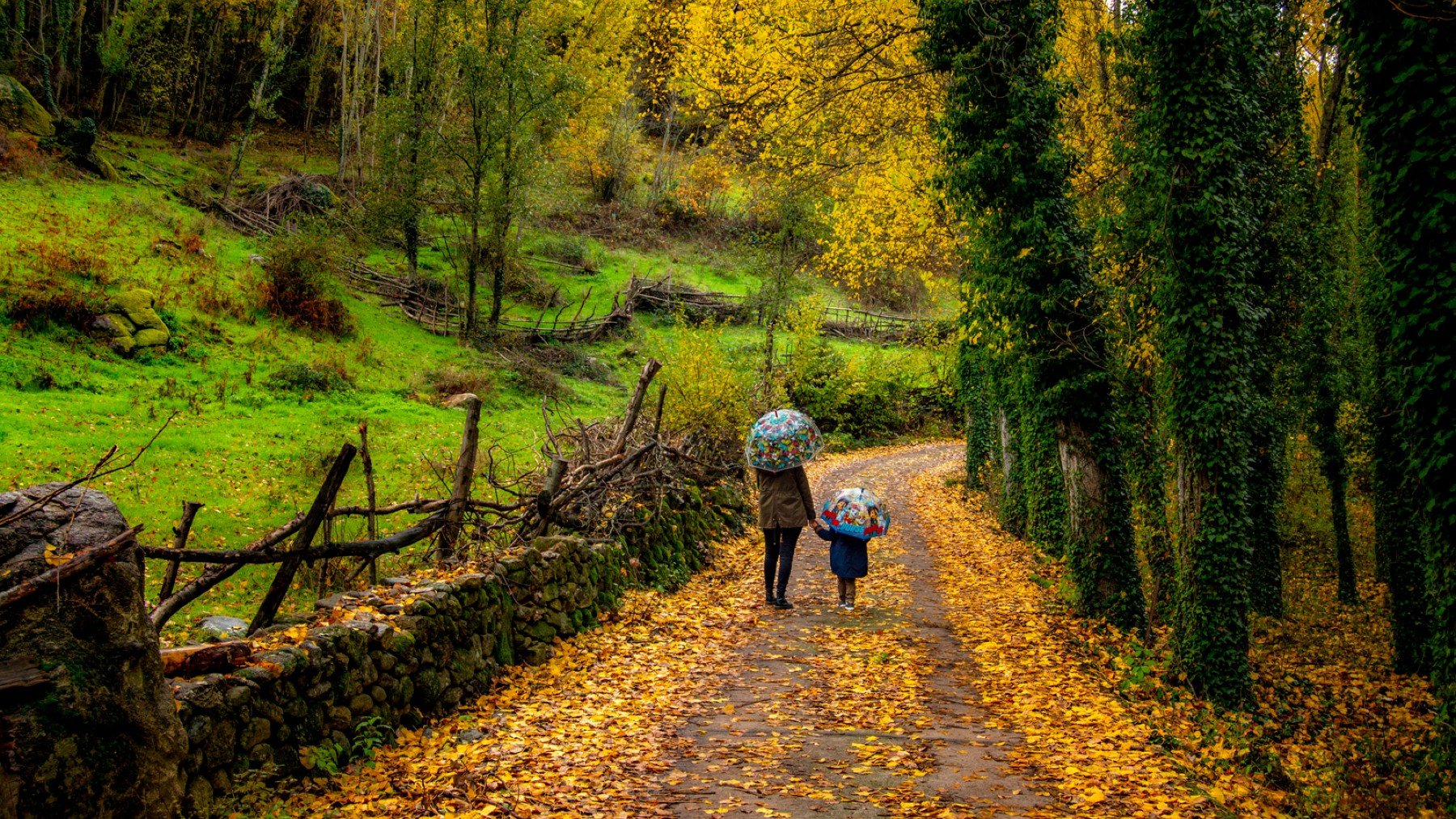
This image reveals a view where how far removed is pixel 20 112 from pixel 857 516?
3165 cm

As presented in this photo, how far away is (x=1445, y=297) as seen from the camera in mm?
4746

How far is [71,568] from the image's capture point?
3.72m

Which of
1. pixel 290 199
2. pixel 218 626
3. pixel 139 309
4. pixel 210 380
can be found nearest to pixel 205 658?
pixel 218 626

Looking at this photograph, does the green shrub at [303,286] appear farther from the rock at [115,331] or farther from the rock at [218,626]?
the rock at [218,626]

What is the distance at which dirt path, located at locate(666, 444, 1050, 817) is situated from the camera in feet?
16.3

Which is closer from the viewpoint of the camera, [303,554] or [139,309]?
[303,554]

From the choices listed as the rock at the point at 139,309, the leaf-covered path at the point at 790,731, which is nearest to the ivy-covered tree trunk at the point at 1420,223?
the leaf-covered path at the point at 790,731

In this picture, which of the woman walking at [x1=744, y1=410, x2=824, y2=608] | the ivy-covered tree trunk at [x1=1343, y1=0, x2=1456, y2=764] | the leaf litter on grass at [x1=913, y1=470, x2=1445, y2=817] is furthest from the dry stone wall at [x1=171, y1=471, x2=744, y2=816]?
the ivy-covered tree trunk at [x1=1343, y1=0, x2=1456, y2=764]

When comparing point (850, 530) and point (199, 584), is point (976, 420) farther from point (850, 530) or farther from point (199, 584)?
point (199, 584)

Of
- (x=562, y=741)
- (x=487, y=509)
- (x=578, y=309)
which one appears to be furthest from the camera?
(x=578, y=309)

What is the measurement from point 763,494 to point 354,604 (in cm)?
497

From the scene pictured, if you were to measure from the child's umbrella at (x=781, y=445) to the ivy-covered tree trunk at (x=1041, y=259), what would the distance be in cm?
305

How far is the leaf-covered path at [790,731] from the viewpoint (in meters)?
4.97

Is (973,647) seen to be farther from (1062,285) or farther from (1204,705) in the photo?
(1062,285)
